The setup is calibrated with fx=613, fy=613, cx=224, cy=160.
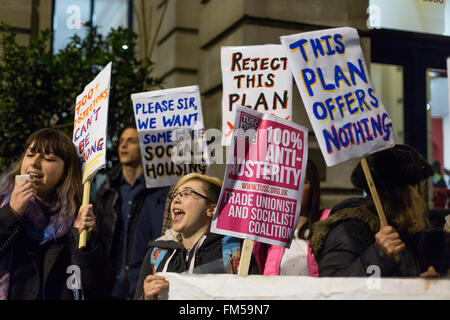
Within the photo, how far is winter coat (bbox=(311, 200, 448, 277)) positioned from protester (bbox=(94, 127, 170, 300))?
2.18 meters

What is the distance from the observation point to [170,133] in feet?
15.1

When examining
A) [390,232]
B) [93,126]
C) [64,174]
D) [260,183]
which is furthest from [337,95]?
[64,174]

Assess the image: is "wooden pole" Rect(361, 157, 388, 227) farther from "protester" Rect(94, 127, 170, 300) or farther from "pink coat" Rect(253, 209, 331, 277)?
"protester" Rect(94, 127, 170, 300)

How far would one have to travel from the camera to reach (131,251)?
16.0 feet

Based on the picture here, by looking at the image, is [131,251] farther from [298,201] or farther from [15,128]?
[298,201]

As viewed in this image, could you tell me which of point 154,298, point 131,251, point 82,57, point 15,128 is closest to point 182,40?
point 82,57

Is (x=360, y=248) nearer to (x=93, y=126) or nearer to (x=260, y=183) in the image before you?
(x=260, y=183)

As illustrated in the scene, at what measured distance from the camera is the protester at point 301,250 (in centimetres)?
354

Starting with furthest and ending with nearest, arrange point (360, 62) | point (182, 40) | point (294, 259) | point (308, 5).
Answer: point (182, 40), point (308, 5), point (294, 259), point (360, 62)

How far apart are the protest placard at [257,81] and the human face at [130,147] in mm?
1335

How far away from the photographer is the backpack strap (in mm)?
3041

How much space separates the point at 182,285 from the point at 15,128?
3673 millimetres

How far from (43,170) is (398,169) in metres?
1.78

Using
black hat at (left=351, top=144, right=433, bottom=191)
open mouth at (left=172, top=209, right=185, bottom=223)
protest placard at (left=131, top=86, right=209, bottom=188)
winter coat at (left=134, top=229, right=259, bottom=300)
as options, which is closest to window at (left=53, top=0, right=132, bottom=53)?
protest placard at (left=131, top=86, right=209, bottom=188)
